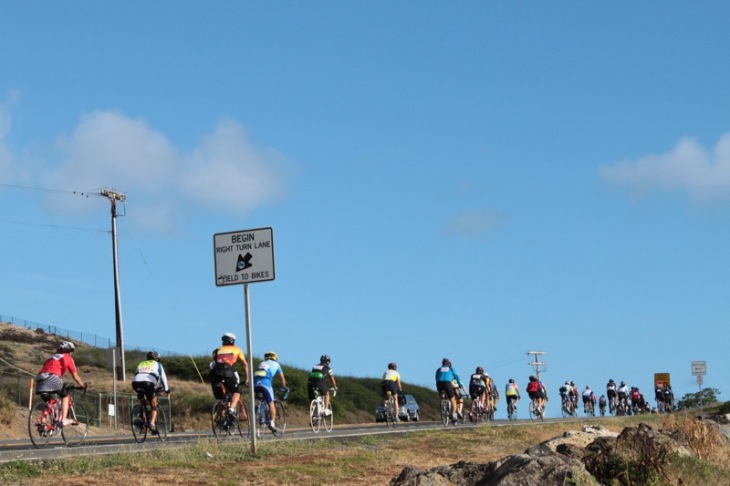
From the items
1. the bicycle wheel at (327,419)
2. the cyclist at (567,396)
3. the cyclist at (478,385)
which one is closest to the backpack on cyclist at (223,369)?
the bicycle wheel at (327,419)

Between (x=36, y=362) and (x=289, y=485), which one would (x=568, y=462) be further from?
(x=36, y=362)

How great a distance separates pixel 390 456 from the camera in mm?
17547

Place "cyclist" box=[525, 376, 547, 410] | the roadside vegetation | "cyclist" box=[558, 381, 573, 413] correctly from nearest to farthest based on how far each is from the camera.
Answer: the roadside vegetation
"cyclist" box=[525, 376, 547, 410]
"cyclist" box=[558, 381, 573, 413]

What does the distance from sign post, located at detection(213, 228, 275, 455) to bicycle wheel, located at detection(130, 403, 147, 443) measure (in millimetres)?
5985

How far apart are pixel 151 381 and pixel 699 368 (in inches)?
1743

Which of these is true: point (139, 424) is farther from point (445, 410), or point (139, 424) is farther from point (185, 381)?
point (185, 381)

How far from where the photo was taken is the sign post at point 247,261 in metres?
16.2

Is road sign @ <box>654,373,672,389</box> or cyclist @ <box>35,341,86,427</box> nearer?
cyclist @ <box>35,341,86,427</box>

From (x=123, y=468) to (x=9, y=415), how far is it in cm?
2081

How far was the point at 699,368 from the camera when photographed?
Result: 6062cm

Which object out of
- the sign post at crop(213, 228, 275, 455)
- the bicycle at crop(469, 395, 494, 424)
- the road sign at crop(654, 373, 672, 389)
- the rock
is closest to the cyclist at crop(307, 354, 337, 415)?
the sign post at crop(213, 228, 275, 455)

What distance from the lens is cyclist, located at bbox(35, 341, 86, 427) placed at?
20.2 meters

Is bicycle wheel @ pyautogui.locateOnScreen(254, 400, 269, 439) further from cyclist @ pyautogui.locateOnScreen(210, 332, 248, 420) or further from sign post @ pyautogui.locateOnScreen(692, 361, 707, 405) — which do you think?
sign post @ pyautogui.locateOnScreen(692, 361, 707, 405)

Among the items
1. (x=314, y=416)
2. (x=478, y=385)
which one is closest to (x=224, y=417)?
(x=314, y=416)
